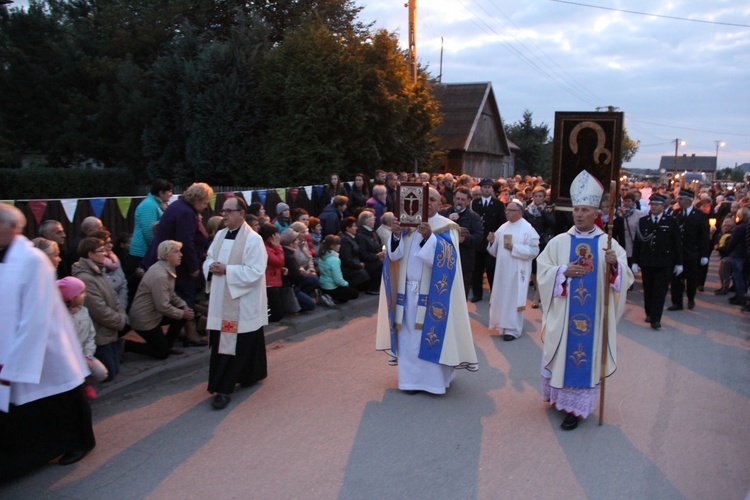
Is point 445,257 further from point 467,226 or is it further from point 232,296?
point 467,226

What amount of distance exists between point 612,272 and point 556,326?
670 millimetres

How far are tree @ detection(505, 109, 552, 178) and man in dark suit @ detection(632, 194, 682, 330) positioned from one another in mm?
37486

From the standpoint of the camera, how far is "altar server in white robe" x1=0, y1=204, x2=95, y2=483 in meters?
4.05

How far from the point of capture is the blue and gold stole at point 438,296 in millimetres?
6164

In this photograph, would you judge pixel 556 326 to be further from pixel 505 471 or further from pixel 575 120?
pixel 575 120

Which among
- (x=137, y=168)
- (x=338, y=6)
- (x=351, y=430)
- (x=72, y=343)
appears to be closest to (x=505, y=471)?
(x=351, y=430)

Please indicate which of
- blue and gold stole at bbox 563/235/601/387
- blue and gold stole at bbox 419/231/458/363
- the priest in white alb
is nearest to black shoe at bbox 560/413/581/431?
the priest in white alb

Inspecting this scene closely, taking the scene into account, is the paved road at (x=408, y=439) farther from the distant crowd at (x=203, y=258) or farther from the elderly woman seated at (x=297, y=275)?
the elderly woman seated at (x=297, y=275)

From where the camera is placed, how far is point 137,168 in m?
24.4

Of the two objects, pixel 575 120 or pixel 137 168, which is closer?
pixel 575 120

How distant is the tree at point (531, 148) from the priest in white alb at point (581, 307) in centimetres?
4211

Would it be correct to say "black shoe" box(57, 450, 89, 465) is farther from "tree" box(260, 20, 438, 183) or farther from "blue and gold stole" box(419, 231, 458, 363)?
"tree" box(260, 20, 438, 183)

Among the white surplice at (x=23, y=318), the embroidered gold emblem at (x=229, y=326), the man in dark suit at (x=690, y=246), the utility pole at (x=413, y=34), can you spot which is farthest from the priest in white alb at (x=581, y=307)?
the utility pole at (x=413, y=34)

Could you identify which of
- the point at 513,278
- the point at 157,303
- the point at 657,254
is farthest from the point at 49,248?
the point at 657,254
